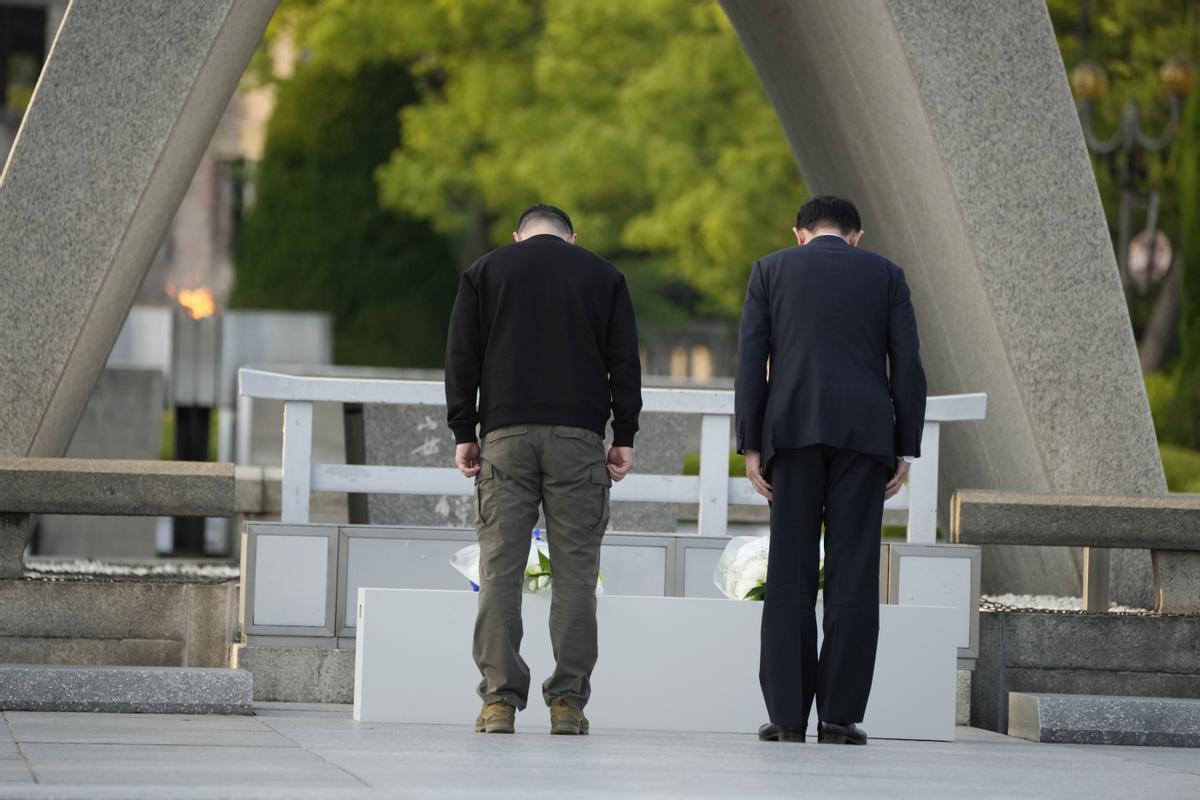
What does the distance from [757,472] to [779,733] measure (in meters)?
0.86

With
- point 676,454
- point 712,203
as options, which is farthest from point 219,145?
point 676,454

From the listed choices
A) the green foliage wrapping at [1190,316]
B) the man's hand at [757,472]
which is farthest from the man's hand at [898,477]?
the green foliage wrapping at [1190,316]

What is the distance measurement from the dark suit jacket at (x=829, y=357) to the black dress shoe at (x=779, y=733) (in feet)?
2.87

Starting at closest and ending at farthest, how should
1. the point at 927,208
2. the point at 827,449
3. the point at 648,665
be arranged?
the point at 827,449
the point at 648,665
the point at 927,208

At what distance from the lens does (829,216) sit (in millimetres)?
6793

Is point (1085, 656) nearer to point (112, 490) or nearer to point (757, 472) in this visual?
point (757, 472)

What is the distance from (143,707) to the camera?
6824mm

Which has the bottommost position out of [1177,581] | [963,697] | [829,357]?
[963,697]

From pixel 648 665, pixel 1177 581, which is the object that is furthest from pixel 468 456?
pixel 1177 581

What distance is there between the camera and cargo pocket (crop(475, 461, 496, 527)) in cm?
639

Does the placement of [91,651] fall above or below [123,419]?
below

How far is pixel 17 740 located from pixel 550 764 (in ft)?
5.14

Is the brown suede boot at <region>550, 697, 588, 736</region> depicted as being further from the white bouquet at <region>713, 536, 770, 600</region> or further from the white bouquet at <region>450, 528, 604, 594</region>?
the white bouquet at <region>713, 536, 770, 600</region>

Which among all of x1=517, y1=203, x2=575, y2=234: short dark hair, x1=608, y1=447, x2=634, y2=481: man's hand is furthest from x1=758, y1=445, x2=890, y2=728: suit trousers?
x1=517, y1=203, x2=575, y2=234: short dark hair
